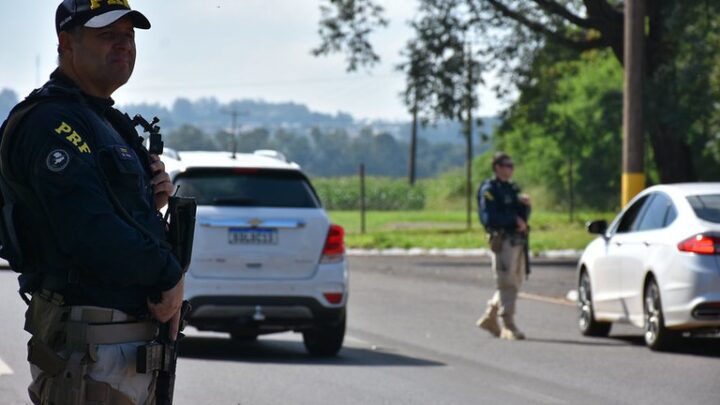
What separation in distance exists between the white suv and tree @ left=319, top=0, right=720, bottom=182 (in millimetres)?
17793

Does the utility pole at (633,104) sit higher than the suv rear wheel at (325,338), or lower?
higher

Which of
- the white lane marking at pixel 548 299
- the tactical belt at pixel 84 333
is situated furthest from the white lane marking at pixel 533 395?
the white lane marking at pixel 548 299

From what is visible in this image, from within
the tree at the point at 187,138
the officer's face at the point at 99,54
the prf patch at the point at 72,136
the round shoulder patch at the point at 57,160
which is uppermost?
the tree at the point at 187,138

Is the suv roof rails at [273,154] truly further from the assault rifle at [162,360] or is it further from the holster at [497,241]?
the assault rifle at [162,360]

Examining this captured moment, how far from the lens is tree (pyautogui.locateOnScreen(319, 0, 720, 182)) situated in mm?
29906

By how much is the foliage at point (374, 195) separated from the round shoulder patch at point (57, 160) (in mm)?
80791

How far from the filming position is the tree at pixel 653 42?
29906 mm

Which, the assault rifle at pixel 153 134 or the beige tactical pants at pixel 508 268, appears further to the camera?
the beige tactical pants at pixel 508 268

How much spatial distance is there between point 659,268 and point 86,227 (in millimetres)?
9958

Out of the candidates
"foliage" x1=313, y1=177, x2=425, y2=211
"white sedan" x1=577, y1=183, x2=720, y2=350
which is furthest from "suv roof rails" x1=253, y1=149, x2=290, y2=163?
"foliage" x1=313, y1=177, x2=425, y2=211

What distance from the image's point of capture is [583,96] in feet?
217

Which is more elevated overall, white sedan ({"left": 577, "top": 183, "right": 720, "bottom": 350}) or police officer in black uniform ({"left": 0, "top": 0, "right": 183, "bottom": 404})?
police officer in black uniform ({"left": 0, "top": 0, "right": 183, "bottom": 404})

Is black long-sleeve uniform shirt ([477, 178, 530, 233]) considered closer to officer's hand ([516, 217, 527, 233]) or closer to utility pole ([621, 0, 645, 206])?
officer's hand ([516, 217, 527, 233])

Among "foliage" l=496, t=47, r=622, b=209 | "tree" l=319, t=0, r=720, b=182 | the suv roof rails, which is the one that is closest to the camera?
the suv roof rails
